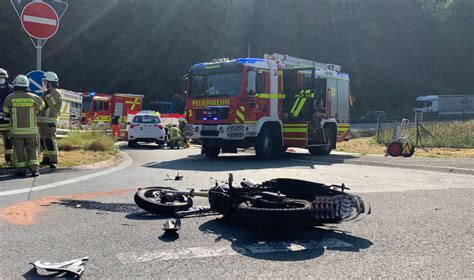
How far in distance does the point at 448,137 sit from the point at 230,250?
18611mm

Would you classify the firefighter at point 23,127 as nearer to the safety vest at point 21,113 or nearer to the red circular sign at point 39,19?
the safety vest at point 21,113

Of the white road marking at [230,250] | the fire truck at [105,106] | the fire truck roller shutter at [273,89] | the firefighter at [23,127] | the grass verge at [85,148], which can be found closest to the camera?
the white road marking at [230,250]

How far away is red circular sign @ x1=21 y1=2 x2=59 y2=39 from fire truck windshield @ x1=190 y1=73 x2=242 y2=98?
5.28m

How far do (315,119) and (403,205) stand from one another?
9907 mm

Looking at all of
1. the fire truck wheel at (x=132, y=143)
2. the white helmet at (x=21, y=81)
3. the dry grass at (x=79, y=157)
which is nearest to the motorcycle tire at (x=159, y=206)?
the white helmet at (x=21, y=81)

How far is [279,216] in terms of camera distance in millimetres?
4984

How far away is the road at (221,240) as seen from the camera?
4219mm

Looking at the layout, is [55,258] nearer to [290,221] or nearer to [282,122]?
[290,221]

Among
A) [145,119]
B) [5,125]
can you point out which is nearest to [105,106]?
[145,119]

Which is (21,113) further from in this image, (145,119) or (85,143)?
(145,119)

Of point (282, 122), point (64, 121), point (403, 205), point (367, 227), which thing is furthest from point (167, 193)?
point (64, 121)

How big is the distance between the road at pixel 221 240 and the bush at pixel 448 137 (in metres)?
12.9

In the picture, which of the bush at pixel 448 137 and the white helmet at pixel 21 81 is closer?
the white helmet at pixel 21 81

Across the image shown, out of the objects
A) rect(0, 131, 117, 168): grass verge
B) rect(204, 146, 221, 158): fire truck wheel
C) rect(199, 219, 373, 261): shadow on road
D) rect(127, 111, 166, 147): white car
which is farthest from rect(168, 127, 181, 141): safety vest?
rect(199, 219, 373, 261): shadow on road
